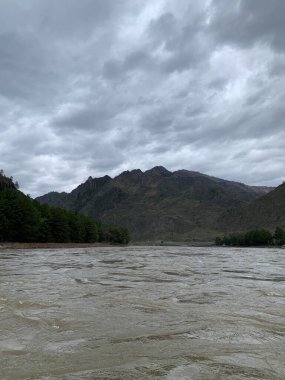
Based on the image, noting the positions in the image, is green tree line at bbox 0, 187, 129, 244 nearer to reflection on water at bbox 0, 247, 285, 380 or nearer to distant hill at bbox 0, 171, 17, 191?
distant hill at bbox 0, 171, 17, 191

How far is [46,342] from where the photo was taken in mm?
8188

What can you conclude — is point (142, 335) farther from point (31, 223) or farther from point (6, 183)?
point (6, 183)

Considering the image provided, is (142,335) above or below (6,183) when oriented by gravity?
below

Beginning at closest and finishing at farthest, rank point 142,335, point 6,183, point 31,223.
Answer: point 142,335 < point 31,223 < point 6,183

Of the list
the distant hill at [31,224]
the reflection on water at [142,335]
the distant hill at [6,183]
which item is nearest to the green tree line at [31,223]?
the distant hill at [31,224]

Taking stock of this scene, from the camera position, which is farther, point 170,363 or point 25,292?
point 25,292

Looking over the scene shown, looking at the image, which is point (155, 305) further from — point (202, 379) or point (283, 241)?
point (283, 241)

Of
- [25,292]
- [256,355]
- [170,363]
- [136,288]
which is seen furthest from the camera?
[136,288]

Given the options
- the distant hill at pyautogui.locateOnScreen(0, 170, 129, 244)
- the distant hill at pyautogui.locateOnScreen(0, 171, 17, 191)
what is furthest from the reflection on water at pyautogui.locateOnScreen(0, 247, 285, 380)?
the distant hill at pyautogui.locateOnScreen(0, 171, 17, 191)

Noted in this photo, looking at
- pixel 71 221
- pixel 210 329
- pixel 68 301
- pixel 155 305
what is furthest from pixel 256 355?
pixel 71 221

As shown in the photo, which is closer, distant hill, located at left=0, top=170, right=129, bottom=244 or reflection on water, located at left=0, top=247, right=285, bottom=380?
reflection on water, located at left=0, top=247, right=285, bottom=380

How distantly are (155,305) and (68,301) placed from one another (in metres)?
2.92

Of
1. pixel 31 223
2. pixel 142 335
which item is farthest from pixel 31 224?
pixel 142 335

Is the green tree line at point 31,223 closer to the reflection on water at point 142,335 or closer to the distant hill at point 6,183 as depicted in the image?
the distant hill at point 6,183
